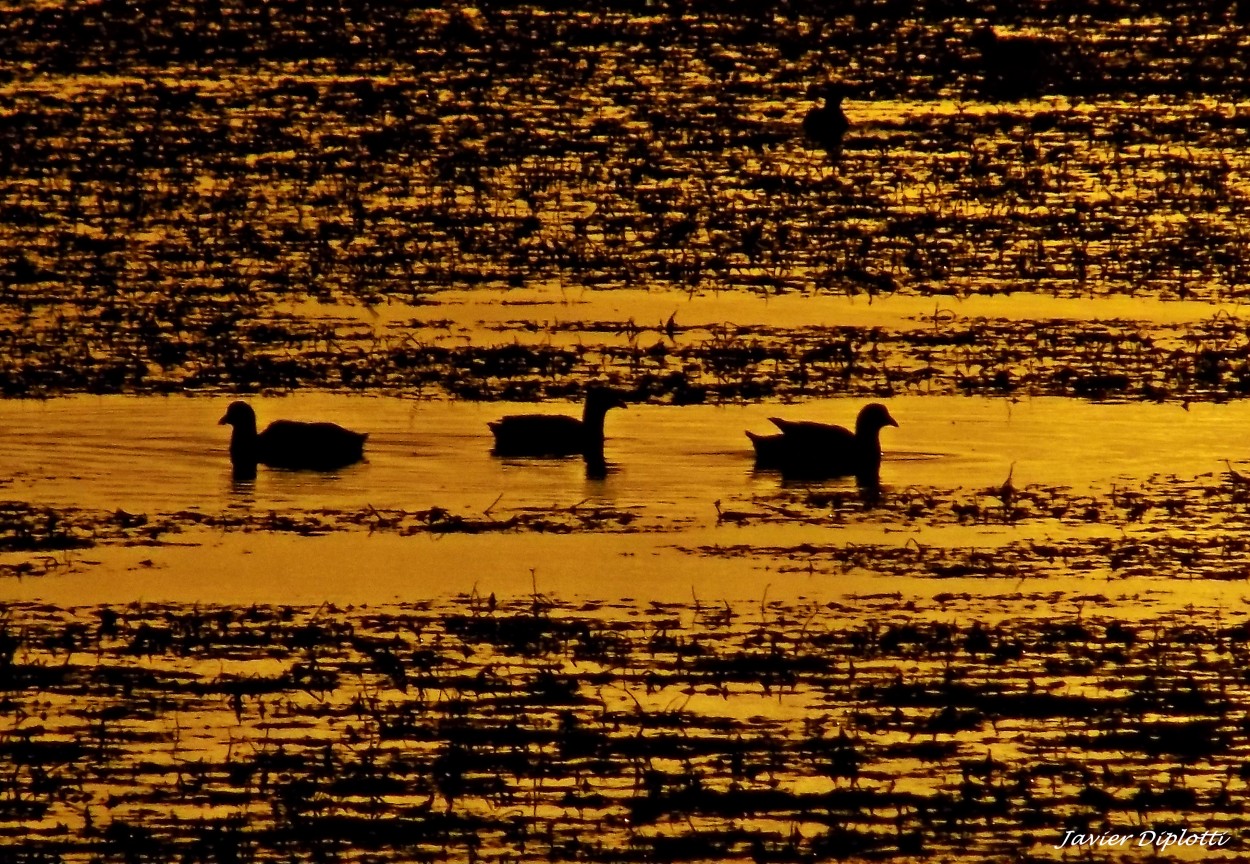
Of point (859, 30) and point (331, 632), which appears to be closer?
point (331, 632)

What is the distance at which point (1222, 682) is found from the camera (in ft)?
32.1

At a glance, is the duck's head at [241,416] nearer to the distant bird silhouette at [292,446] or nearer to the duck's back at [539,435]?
the distant bird silhouette at [292,446]

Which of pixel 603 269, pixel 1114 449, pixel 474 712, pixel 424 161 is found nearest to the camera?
pixel 474 712

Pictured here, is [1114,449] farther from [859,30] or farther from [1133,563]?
[859,30]

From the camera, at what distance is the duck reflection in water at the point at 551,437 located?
14375 millimetres

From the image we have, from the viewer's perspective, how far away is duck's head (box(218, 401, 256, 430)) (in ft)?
47.0

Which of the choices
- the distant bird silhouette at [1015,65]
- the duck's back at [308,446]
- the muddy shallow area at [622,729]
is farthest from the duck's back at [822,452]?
the distant bird silhouette at [1015,65]

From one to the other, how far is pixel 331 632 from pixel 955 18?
27.8 metres

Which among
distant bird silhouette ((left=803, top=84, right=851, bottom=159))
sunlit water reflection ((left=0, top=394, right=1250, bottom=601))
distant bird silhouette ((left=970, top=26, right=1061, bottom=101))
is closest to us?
sunlit water reflection ((left=0, top=394, right=1250, bottom=601))

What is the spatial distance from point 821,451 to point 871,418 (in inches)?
13.6

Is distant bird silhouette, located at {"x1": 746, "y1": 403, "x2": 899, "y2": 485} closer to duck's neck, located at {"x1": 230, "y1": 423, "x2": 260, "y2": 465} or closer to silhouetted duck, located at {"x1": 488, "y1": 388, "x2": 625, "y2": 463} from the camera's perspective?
silhouetted duck, located at {"x1": 488, "y1": 388, "x2": 625, "y2": 463}

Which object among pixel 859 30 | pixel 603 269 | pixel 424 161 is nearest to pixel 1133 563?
pixel 603 269

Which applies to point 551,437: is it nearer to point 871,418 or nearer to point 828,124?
point 871,418

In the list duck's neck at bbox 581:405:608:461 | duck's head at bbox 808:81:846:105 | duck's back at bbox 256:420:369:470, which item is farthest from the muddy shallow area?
duck's head at bbox 808:81:846:105
